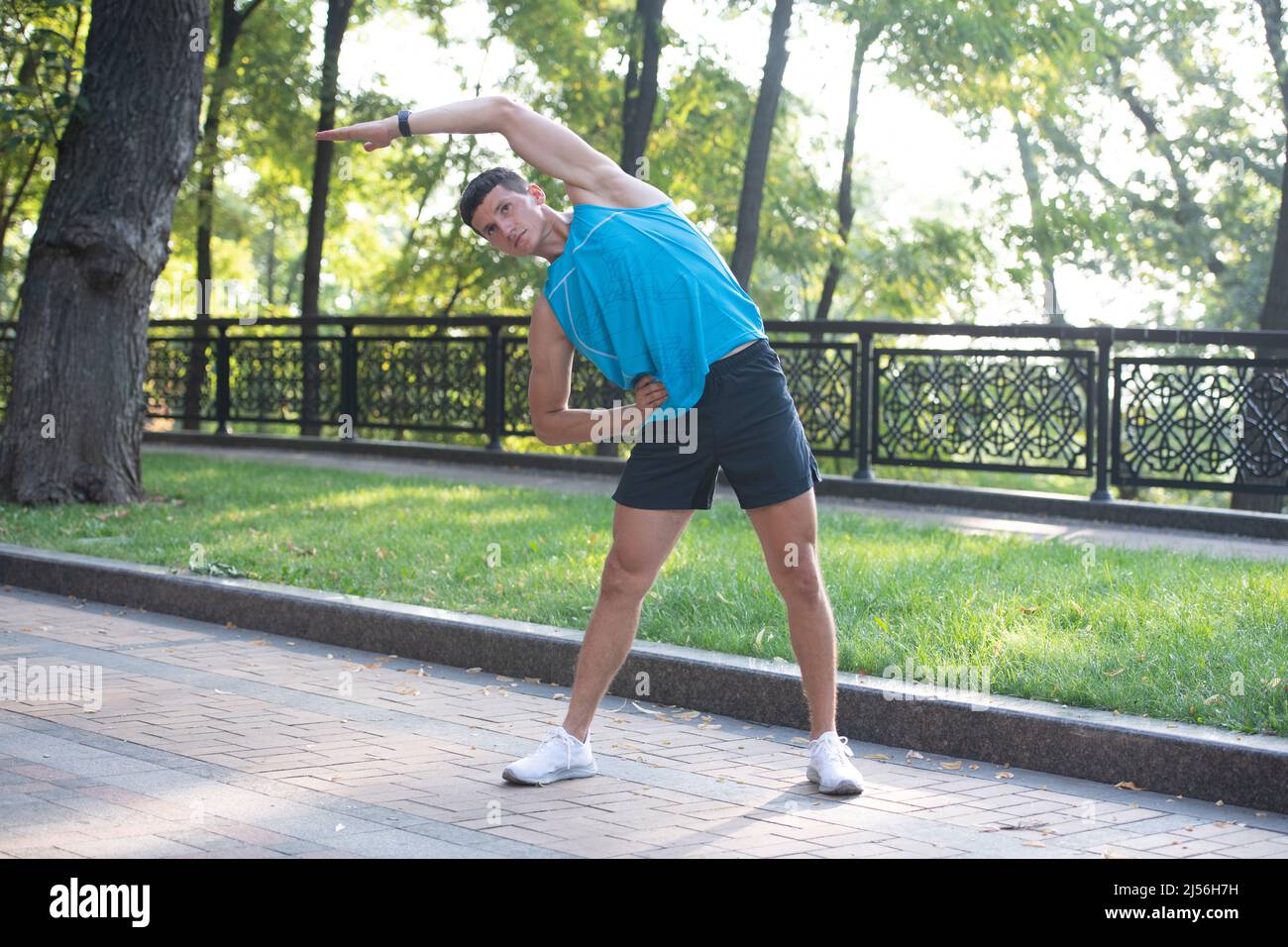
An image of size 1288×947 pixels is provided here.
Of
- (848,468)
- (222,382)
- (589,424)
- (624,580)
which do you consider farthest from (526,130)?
(222,382)

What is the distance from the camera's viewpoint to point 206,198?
23859mm

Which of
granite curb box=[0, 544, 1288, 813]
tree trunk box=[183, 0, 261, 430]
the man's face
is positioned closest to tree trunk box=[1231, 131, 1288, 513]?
granite curb box=[0, 544, 1288, 813]

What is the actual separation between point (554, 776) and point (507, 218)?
1.72 metres

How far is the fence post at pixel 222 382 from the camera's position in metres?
18.0

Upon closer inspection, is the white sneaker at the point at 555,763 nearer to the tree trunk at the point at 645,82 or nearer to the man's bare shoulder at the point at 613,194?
the man's bare shoulder at the point at 613,194

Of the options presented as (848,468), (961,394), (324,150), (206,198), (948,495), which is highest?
(324,150)

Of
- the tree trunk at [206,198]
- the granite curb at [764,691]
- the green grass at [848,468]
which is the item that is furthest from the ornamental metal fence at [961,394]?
the granite curb at [764,691]

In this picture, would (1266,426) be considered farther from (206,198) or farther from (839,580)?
(206,198)

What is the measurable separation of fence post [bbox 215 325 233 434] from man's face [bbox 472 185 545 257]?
1393cm

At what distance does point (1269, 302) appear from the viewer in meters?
15.9
